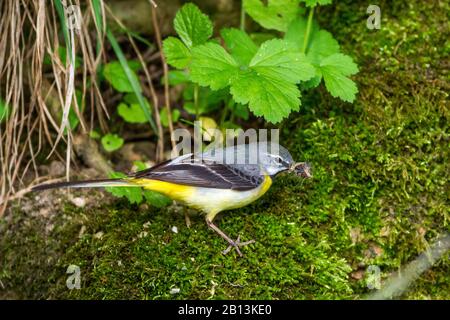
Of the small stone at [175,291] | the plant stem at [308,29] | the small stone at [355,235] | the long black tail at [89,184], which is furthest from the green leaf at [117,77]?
the small stone at [355,235]

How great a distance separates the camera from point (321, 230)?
404cm

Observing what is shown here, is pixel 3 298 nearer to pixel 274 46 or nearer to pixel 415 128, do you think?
pixel 274 46

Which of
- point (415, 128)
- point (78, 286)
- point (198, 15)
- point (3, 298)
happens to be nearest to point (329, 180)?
point (415, 128)

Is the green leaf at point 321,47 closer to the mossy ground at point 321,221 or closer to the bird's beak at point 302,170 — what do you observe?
the mossy ground at point 321,221

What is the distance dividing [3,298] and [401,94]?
11.2 ft

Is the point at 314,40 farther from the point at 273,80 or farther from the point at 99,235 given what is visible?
the point at 99,235

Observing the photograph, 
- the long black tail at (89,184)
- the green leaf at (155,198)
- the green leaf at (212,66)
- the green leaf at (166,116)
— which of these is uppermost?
the green leaf at (212,66)

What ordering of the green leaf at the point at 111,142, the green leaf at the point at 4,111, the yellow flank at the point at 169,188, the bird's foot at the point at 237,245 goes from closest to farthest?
the bird's foot at the point at 237,245, the yellow flank at the point at 169,188, the green leaf at the point at 4,111, the green leaf at the point at 111,142

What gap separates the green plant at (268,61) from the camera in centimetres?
388

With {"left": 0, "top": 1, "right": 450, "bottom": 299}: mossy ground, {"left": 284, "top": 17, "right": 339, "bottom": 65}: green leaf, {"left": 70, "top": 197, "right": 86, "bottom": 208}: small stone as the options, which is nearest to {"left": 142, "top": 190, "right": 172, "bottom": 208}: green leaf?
{"left": 0, "top": 1, "right": 450, "bottom": 299}: mossy ground

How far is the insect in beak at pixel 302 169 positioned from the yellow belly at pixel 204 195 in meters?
0.35

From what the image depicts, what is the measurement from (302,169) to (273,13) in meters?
1.38

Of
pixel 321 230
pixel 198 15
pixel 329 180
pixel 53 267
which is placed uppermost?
pixel 198 15

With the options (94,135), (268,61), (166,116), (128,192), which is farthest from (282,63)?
(94,135)
